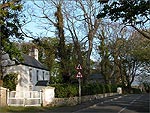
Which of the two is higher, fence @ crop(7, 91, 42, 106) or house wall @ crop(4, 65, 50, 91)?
house wall @ crop(4, 65, 50, 91)

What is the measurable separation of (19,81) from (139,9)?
118 feet

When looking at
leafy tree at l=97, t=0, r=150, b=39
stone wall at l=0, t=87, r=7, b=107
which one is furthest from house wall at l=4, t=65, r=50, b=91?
leafy tree at l=97, t=0, r=150, b=39

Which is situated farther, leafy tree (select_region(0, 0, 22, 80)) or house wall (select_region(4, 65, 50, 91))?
house wall (select_region(4, 65, 50, 91))

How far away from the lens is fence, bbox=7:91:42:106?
3216 centimetres

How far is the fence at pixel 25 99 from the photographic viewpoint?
3216 centimetres

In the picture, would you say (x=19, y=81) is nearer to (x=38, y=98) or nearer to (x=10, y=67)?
(x=10, y=67)

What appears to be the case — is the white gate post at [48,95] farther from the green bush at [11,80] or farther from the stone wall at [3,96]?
the green bush at [11,80]

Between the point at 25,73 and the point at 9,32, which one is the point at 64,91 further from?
the point at 25,73

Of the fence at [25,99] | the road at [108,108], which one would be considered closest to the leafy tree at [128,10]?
the road at [108,108]

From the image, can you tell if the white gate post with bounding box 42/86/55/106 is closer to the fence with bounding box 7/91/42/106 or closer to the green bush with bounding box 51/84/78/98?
the fence with bounding box 7/91/42/106

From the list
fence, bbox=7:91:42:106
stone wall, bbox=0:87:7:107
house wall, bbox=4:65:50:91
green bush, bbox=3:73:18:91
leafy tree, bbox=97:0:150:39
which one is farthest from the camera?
house wall, bbox=4:65:50:91

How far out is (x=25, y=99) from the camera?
106ft

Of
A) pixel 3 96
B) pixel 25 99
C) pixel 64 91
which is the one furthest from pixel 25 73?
pixel 3 96

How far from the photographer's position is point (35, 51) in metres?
70.4
